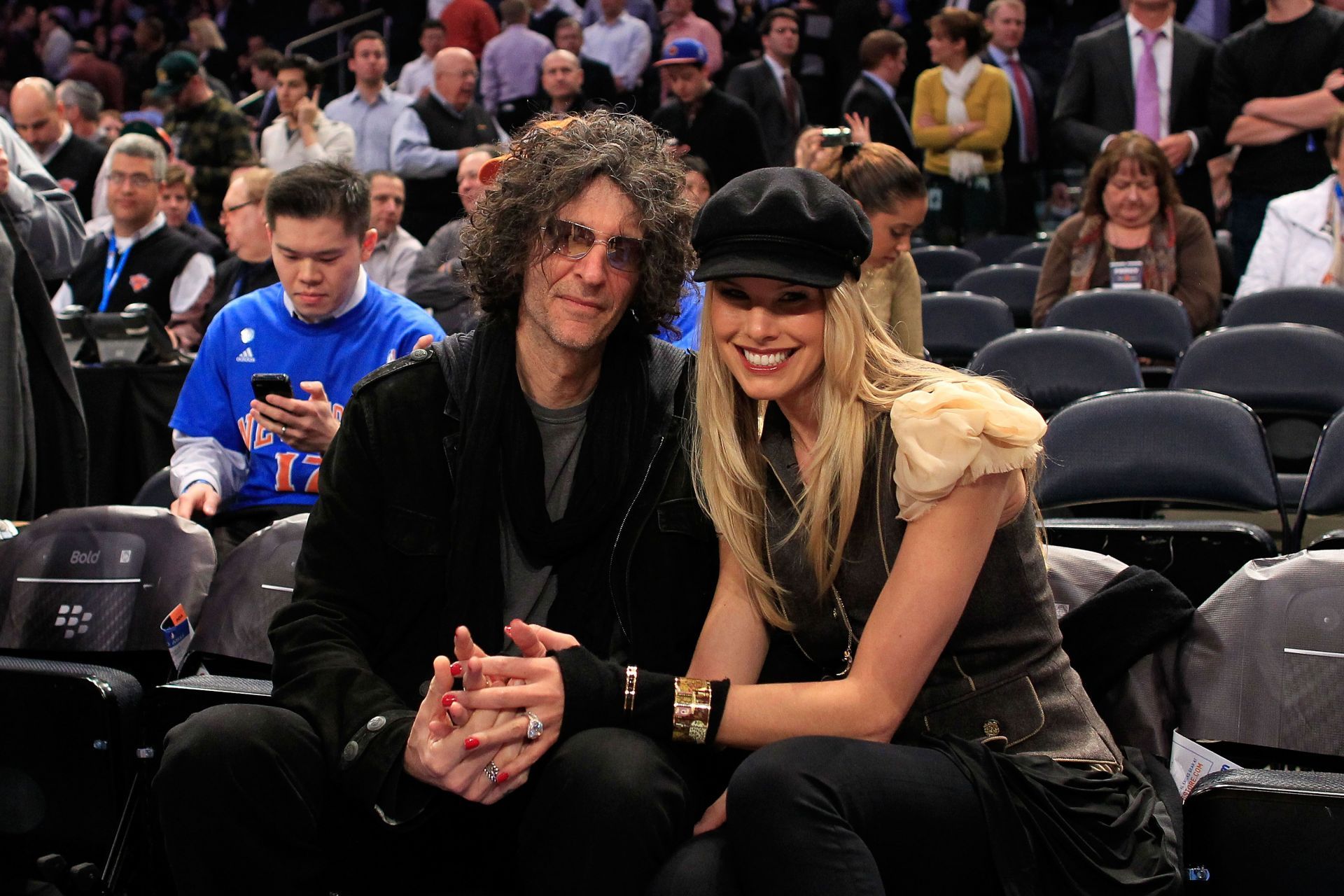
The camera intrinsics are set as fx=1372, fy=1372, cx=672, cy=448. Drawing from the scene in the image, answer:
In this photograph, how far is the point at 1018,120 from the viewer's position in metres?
7.98

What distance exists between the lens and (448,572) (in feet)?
7.22

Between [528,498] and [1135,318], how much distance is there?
3.42 m

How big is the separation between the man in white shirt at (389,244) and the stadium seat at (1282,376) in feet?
12.7

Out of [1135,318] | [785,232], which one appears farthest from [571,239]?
[1135,318]

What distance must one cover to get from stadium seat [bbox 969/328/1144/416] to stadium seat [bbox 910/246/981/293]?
2926 millimetres

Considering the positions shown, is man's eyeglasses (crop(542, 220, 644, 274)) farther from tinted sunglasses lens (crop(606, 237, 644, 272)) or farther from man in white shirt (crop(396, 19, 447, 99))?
man in white shirt (crop(396, 19, 447, 99))

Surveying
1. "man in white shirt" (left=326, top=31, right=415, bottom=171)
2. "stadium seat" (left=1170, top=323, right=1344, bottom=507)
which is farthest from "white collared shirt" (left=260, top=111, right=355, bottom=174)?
"stadium seat" (left=1170, top=323, right=1344, bottom=507)

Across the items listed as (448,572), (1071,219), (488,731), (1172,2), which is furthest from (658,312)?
(1172,2)

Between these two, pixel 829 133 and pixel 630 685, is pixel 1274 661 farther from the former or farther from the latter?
pixel 829 133

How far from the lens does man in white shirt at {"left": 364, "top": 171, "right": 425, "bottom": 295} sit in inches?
262

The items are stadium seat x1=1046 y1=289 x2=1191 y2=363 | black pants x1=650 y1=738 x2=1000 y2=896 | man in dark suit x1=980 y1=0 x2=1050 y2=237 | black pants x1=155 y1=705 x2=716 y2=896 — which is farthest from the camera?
man in dark suit x1=980 y1=0 x2=1050 y2=237

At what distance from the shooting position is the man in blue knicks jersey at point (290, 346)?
11.1ft

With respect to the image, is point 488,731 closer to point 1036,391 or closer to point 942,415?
point 942,415

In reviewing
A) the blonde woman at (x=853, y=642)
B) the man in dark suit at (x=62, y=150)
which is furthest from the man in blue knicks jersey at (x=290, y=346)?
the man in dark suit at (x=62, y=150)
